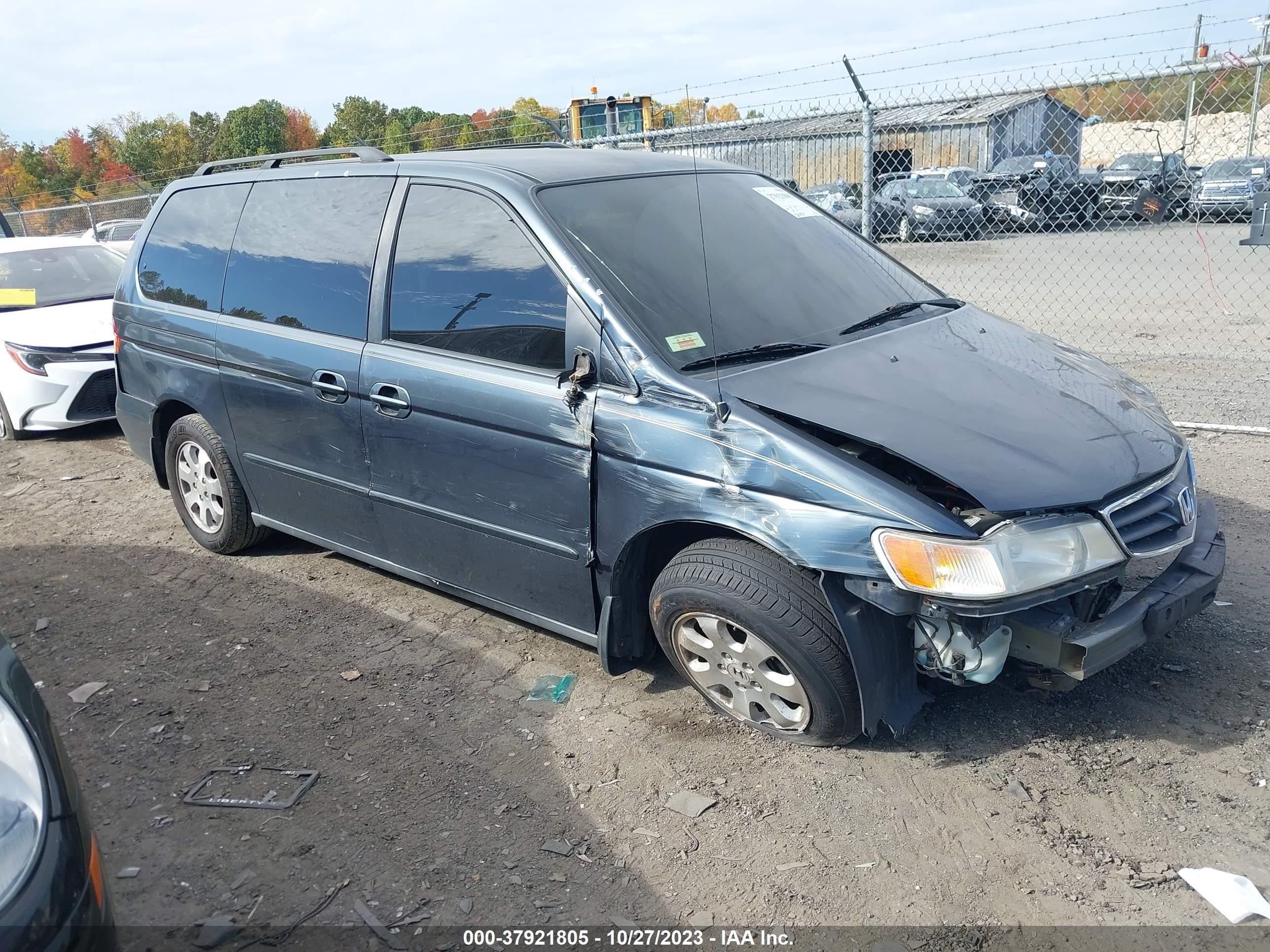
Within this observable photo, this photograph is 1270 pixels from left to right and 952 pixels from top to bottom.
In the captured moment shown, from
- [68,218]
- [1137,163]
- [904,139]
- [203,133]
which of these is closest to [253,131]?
[203,133]

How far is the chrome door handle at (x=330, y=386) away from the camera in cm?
395

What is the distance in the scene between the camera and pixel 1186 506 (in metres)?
3.21

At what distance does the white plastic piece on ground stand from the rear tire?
815 cm

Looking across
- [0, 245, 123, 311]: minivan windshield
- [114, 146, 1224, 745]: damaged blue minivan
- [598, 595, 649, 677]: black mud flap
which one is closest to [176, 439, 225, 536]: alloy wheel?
[114, 146, 1224, 745]: damaged blue minivan

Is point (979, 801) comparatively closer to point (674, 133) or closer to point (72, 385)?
point (674, 133)

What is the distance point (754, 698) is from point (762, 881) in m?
0.65

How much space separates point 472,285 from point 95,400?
5.24 meters

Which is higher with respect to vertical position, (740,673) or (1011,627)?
(1011,627)

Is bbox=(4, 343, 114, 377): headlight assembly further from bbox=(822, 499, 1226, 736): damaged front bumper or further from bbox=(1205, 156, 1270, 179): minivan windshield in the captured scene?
bbox=(1205, 156, 1270, 179): minivan windshield

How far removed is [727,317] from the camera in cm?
344

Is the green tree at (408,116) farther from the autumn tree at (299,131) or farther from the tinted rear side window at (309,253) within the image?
the tinted rear side window at (309,253)

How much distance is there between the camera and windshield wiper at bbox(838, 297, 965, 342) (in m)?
3.69

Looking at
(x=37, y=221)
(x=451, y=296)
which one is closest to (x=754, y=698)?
(x=451, y=296)

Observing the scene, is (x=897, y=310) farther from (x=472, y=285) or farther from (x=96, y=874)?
(x=96, y=874)
